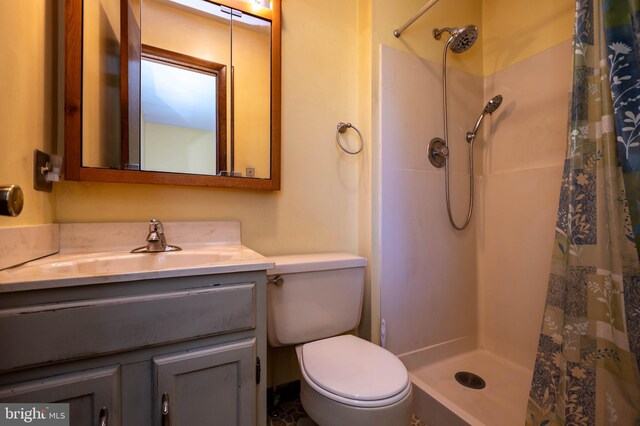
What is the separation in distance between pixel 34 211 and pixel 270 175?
82cm

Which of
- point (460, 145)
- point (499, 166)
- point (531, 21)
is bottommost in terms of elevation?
point (499, 166)

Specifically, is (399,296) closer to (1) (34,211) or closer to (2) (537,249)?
Result: (2) (537,249)

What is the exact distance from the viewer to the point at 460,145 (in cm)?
170

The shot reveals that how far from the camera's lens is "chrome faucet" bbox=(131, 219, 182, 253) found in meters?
1.06

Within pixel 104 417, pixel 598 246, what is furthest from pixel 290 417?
pixel 598 246

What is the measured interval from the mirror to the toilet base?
893mm

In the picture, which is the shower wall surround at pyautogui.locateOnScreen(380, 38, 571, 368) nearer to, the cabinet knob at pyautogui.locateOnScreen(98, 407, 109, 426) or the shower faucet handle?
the shower faucet handle

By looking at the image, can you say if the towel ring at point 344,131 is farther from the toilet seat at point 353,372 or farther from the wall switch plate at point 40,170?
the wall switch plate at point 40,170

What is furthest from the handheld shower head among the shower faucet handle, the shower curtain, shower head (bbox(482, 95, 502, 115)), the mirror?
the mirror

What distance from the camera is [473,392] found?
1373mm

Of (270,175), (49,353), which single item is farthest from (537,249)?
(49,353)

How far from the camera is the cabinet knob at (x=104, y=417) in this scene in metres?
0.66

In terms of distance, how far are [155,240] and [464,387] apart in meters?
Answer: 1.64

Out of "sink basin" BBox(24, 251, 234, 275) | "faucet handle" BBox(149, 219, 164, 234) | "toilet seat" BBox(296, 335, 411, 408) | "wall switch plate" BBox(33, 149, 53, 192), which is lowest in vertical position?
"toilet seat" BBox(296, 335, 411, 408)
